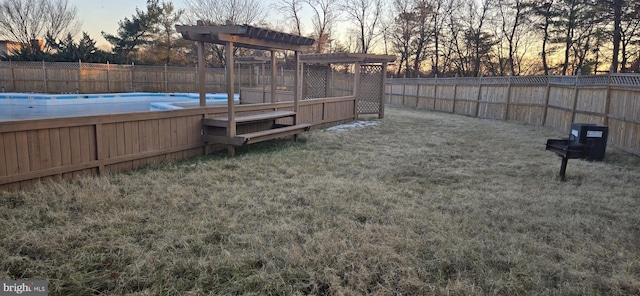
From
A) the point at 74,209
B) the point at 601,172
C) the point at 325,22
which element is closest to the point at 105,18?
the point at 325,22

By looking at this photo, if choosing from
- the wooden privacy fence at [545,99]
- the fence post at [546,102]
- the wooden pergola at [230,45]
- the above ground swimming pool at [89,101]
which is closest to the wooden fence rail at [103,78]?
the above ground swimming pool at [89,101]

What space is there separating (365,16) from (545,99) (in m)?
20.2

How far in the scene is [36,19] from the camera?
Answer: 2559 cm

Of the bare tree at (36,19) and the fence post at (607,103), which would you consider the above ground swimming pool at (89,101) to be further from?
the bare tree at (36,19)

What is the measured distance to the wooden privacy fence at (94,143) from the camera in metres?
3.52

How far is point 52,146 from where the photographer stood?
149 inches

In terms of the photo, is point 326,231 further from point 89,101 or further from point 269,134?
point 89,101

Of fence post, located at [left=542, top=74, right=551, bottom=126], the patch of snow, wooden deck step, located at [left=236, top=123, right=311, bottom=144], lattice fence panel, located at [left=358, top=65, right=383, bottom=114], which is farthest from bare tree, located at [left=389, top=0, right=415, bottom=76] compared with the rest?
wooden deck step, located at [left=236, top=123, right=311, bottom=144]

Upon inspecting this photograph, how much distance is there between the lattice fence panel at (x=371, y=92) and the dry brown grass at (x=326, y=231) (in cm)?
676

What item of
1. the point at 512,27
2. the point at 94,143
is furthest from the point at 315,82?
the point at 512,27

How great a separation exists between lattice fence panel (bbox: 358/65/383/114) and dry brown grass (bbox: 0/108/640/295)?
676 centimetres

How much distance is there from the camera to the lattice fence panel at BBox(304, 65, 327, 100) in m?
11.6

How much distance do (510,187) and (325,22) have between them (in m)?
26.2

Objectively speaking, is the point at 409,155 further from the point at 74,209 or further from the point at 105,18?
the point at 105,18
